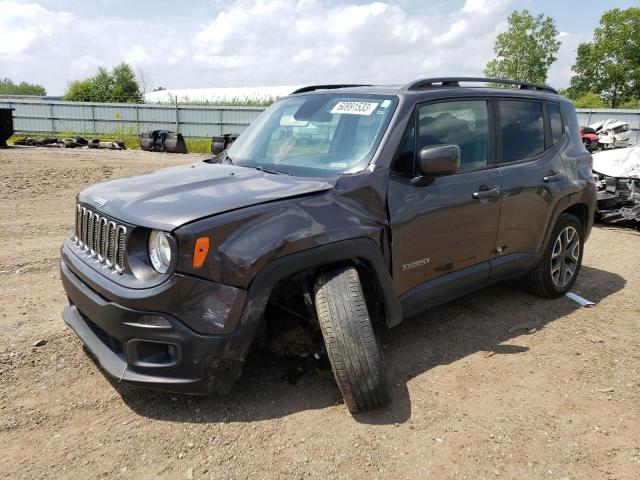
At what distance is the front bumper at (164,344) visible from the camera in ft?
8.49

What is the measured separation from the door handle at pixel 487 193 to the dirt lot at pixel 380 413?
1114 mm

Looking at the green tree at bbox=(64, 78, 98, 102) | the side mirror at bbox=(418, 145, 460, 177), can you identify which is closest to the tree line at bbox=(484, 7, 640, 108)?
the green tree at bbox=(64, 78, 98, 102)

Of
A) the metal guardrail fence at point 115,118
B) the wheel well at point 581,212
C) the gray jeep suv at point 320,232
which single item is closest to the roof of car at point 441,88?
the gray jeep suv at point 320,232

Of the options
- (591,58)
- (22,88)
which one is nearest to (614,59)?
(591,58)

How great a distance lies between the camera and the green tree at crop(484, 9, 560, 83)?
1962 inches

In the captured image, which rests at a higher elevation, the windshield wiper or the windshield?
the windshield

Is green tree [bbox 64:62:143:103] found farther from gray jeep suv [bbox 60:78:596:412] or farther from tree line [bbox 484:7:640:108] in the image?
gray jeep suv [bbox 60:78:596:412]

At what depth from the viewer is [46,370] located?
134 inches

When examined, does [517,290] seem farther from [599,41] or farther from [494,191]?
[599,41]

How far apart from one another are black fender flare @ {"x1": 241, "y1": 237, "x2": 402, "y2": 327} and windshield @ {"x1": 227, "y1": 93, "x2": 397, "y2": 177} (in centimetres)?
53

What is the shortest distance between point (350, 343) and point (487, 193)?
5.60 ft

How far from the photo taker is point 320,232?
9.43 ft

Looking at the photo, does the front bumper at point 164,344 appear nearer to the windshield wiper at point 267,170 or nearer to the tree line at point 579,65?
the windshield wiper at point 267,170

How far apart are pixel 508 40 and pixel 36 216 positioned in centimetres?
5223
